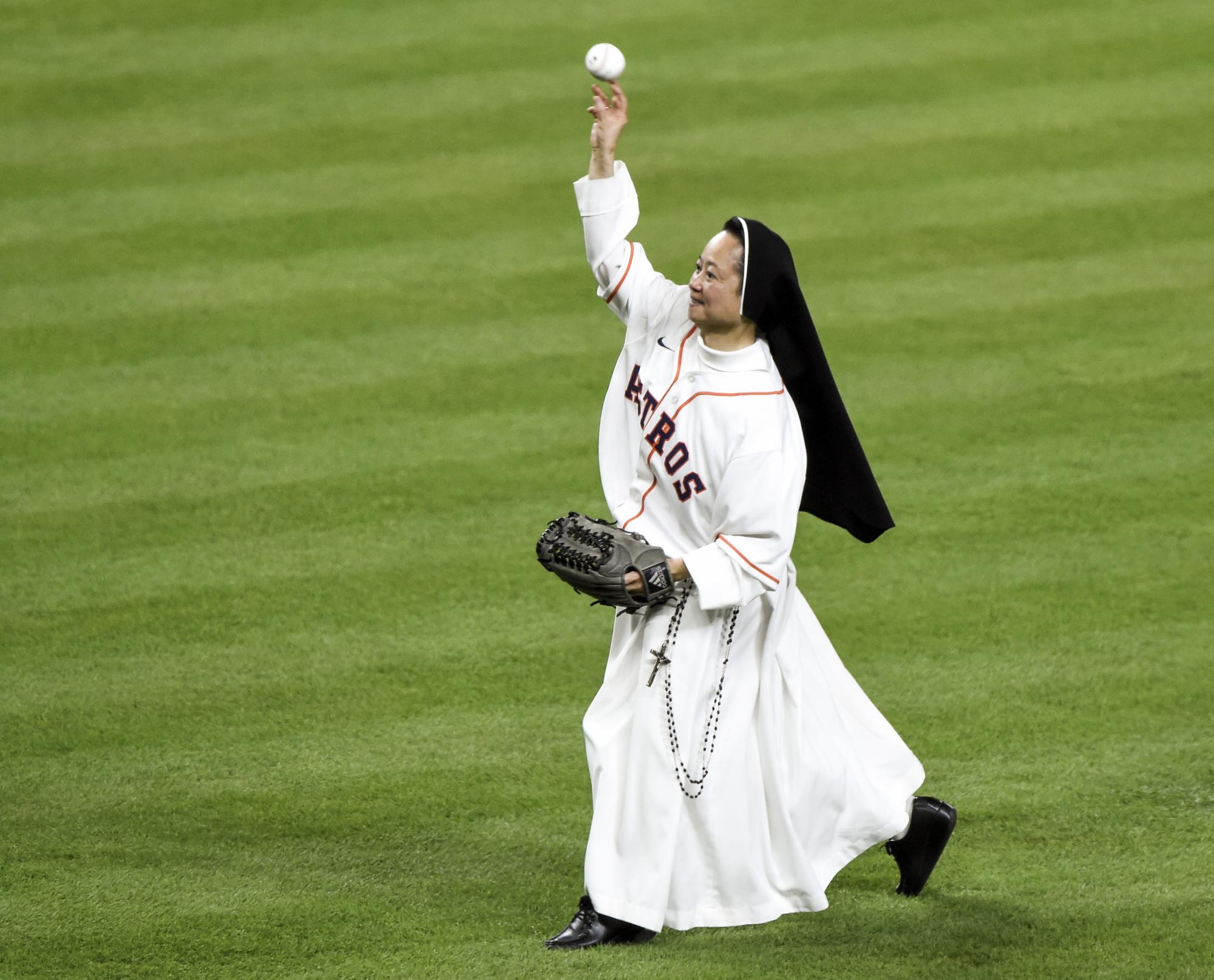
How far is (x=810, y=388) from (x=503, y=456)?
338 cm

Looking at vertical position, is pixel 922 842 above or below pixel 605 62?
below

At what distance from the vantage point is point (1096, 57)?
10.3 meters

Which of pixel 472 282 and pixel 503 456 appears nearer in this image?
pixel 503 456

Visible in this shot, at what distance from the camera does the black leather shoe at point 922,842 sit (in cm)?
468

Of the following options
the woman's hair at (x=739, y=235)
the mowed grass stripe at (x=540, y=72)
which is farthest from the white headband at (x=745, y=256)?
the mowed grass stripe at (x=540, y=72)

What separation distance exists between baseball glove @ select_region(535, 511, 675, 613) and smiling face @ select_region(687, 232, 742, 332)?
62cm

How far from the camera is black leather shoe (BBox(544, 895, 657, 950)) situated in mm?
4344

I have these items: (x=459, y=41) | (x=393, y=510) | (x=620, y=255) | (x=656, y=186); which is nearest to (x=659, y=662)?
(x=620, y=255)

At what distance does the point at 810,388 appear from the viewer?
14.0ft

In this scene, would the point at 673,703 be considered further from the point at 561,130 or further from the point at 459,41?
the point at 459,41

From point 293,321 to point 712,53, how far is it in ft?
12.1

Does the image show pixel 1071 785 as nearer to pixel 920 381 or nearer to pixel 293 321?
pixel 920 381

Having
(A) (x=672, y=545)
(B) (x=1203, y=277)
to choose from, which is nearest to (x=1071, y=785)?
(A) (x=672, y=545)

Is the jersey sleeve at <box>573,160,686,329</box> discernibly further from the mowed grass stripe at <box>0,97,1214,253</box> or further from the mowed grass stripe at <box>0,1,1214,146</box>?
the mowed grass stripe at <box>0,1,1214,146</box>
